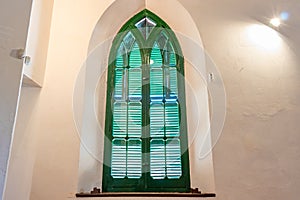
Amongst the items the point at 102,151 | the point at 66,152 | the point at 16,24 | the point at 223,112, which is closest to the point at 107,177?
the point at 102,151

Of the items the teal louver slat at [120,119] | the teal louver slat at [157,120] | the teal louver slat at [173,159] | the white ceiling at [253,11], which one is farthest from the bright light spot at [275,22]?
the teal louver slat at [120,119]

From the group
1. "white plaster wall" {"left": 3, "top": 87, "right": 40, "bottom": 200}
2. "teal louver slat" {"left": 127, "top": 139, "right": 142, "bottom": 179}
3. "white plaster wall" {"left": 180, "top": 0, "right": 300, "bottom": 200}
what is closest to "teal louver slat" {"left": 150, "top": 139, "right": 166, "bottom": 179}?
"teal louver slat" {"left": 127, "top": 139, "right": 142, "bottom": 179}

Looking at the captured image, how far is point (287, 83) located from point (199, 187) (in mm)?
1119

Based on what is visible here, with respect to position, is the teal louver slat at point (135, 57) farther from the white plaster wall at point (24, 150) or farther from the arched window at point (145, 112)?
the white plaster wall at point (24, 150)

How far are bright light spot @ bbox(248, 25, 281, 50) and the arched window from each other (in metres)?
0.73

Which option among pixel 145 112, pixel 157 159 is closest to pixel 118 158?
pixel 157 159

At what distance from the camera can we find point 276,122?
227 centimetres

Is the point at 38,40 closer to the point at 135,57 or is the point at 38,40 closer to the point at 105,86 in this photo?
the point at 105,86

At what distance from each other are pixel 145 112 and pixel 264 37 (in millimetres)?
1236

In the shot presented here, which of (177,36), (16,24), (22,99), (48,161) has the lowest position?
(48,161)

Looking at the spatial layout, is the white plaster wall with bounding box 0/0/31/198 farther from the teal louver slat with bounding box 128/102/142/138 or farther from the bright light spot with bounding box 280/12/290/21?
the bright light spot with bounding box 280/12/290/21

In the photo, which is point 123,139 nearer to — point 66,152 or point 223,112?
point 66,152

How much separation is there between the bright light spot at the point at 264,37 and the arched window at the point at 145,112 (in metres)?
0.73

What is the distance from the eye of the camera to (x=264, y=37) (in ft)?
8.18
